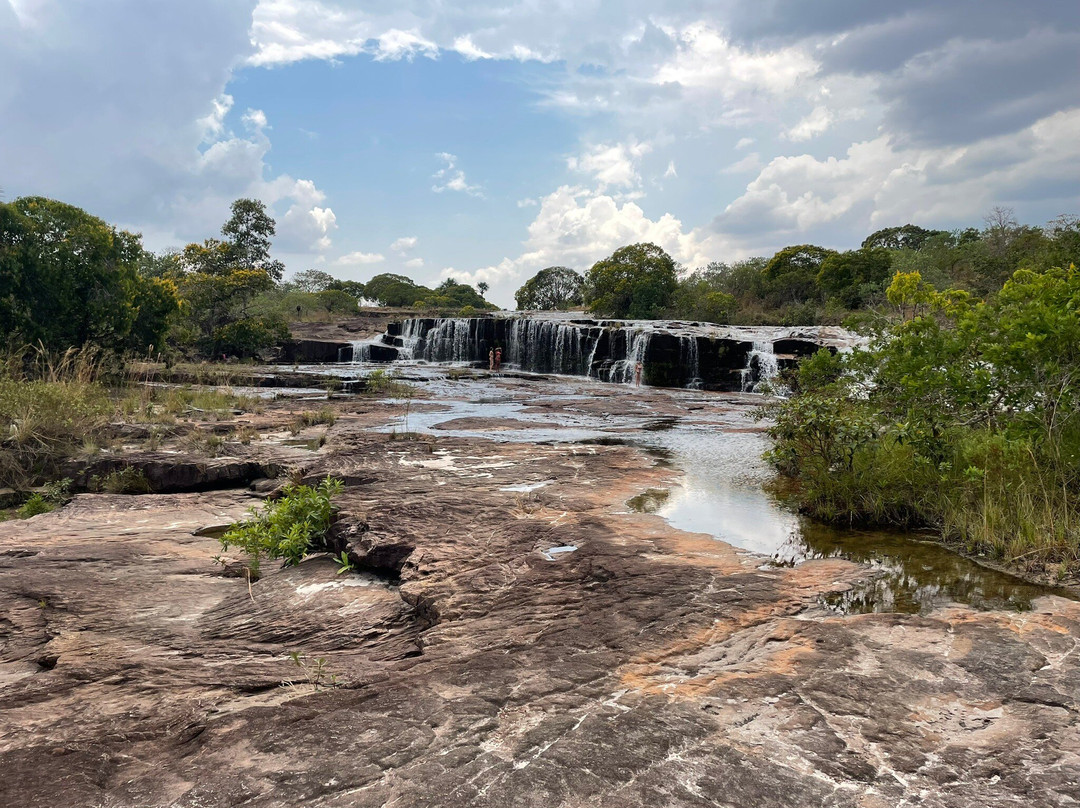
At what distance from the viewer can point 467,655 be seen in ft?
10.3

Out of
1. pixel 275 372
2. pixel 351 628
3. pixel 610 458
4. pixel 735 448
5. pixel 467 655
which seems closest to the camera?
pixel 467 655

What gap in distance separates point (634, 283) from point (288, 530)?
38.3 metres

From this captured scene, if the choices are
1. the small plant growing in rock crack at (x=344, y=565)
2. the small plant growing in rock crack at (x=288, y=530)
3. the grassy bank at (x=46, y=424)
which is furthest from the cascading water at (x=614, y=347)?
the small plant growing in rock crack at (x=344, y=565)

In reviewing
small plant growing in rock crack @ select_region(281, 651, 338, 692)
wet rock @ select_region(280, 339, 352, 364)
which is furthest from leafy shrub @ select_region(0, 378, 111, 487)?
wet rock @ select_region(280, 339, 352, 364)

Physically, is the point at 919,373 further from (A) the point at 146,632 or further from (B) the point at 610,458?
(A) the point at 146,632

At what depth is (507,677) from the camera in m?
2.85

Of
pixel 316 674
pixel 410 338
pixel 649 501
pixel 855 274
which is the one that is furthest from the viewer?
pixel 855 274

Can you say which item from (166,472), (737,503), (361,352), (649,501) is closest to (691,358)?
(361,352)

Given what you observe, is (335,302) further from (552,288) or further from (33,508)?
(33,508)

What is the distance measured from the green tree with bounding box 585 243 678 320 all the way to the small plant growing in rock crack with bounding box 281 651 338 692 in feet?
123

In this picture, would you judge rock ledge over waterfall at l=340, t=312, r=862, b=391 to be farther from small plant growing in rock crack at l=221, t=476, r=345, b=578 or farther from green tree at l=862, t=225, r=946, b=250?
green tree at l=862, t=225, r=946, b=250

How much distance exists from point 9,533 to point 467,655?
4.48 m

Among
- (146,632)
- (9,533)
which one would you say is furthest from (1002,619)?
(9,533)

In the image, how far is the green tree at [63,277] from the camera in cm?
1537
